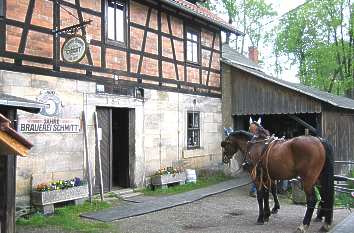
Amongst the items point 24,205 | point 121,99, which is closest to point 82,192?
point 24,205

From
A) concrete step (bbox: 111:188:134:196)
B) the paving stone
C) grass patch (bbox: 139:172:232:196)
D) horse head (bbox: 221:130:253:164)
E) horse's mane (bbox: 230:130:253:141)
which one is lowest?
the paving stone

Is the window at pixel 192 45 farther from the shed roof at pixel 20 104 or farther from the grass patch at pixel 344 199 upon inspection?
the shed roof at pixel 20 104

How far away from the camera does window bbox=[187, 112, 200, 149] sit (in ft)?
47.3

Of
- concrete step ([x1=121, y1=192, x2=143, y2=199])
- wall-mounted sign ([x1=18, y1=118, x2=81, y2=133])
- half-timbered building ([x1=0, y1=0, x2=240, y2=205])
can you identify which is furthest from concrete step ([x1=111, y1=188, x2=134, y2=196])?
wall-mounted sign ([x1=18, y1=118, x2=81, y2=133])

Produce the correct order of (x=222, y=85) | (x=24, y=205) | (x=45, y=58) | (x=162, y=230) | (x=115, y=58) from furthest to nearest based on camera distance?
(x=222, y=85) → (x=115, y=58) → (x=45, y=58) → (x=24, y=205) → (x=162, y=230)

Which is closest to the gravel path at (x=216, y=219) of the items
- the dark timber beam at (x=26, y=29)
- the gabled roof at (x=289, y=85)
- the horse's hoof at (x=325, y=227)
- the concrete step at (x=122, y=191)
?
the horse's hoof at (x=325, y=227)

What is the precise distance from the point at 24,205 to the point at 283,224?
5258 mm

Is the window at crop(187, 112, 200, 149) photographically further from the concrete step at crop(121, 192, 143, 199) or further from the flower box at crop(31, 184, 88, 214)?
the flower box at crop(31, 184, 88, 214)

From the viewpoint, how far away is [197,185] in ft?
43.5

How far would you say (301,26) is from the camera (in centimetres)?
3297

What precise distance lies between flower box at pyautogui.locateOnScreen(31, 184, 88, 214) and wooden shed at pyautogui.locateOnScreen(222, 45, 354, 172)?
7925 mm

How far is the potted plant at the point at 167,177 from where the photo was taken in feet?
40.0

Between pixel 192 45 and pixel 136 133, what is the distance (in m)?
4.55

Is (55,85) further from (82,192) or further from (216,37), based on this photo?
(216,37)
